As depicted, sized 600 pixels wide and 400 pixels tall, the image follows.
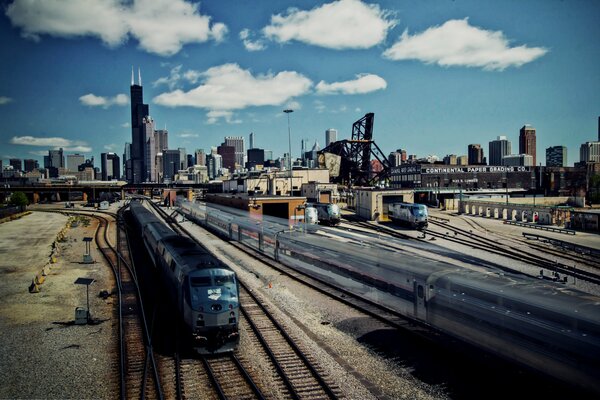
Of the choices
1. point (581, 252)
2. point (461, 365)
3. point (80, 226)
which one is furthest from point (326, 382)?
point (80, 226)

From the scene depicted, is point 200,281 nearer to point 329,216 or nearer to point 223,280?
point 223,280

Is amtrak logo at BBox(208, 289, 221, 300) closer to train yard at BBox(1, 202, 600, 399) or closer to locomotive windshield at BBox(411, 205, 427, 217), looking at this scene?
train yard at BBox(1, 202, 600, 399)

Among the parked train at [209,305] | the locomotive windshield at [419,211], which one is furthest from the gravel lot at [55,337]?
the locomotive windshield at [419,211]

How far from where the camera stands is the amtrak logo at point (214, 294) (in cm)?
1490

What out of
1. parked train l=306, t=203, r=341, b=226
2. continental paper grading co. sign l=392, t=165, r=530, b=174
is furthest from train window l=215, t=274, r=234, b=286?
continental paper grading co. sign l=392, t=165, r=530, b=174

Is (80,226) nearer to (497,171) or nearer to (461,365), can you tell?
(461,365)

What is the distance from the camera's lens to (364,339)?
53.9 ft

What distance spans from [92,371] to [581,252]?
3788 cm

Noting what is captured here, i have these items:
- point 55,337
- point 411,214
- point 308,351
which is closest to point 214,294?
point 308,351

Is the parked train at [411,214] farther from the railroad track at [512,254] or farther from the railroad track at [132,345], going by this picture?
the railroad track at [132,345]

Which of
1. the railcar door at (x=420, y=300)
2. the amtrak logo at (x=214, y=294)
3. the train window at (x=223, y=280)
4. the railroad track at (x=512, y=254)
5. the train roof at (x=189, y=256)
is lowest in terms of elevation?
the railroad track at (x=512, y=254)

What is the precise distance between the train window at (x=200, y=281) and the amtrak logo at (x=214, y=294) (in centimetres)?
32

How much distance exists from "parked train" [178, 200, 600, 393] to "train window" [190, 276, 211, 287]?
8.41m

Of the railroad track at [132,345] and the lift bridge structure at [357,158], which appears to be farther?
the lift bridge structure at [357,158]
